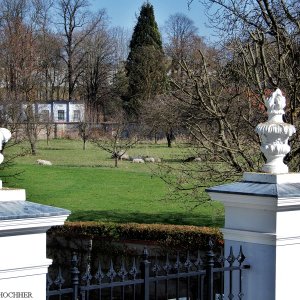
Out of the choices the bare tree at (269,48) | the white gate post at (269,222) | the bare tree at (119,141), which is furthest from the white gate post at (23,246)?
the bare tree at (119,141)

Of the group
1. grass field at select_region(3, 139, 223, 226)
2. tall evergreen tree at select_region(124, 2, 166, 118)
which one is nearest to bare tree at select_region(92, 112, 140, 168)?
grass field at select_region(3, 139, 223, 226)

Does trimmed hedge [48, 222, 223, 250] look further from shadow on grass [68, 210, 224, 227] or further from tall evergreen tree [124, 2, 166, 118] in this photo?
tall evergreen tree [124, 2, 166, 118]

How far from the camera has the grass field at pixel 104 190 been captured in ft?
58.6

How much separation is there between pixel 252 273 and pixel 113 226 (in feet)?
30.8

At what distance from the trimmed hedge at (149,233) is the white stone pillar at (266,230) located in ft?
22.5

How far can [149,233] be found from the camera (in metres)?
13.7

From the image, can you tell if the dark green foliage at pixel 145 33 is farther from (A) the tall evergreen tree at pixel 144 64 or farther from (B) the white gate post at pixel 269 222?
(B) the white gate post at pixel 269 222

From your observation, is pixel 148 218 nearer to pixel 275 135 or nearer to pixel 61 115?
pixel 275 135

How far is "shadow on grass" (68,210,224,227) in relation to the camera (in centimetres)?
1670

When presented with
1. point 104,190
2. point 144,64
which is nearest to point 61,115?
point 144,64

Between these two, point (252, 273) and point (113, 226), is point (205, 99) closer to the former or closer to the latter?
point (113, 226)

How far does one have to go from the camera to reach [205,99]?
1142 cm

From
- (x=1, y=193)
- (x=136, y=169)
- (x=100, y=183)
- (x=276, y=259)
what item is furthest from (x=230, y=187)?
(x=136, y=169)

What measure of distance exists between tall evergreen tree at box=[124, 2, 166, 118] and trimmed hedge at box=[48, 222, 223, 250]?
1452 inches
